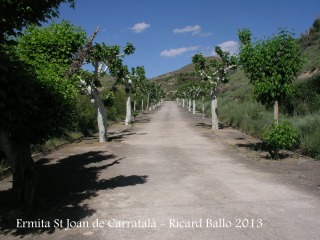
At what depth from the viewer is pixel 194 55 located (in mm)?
28406

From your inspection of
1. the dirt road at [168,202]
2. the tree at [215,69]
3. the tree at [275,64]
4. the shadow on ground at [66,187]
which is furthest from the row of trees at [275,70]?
the tree at [215,69]

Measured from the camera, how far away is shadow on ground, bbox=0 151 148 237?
7.27 metres

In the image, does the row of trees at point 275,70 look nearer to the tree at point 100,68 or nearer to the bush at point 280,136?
the bush at point 280,136

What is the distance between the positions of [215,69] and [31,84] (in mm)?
22761

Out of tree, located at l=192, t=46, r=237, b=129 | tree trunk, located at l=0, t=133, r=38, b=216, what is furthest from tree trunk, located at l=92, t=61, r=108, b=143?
tree trunk, located at l=0, t=133, r=38, b=216

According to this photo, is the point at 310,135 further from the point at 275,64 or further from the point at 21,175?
the point at 21,175

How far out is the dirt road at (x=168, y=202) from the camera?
639 cm

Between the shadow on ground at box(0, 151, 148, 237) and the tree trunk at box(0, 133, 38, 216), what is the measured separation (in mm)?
264

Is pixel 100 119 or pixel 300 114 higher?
pixel 100 119

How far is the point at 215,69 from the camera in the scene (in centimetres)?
2809

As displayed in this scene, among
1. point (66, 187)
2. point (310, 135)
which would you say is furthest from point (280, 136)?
point (66, 187)

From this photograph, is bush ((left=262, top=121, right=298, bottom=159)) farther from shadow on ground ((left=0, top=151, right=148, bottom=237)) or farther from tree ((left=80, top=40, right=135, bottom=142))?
tree ((left=80, top=40, right=135, bottom=142))

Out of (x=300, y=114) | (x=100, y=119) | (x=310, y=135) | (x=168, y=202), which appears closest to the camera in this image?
(x=168, y=202)

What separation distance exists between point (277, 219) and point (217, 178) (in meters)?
3.78
